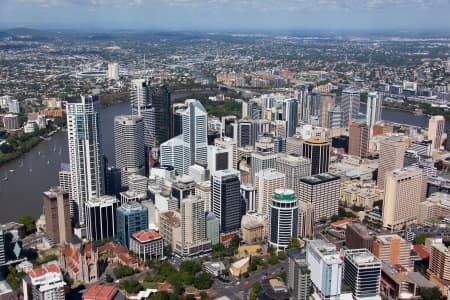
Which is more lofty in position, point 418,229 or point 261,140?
point 261,140

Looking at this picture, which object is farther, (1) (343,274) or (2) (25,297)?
(1) (343,274)

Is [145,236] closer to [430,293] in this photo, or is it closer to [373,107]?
[430,293]

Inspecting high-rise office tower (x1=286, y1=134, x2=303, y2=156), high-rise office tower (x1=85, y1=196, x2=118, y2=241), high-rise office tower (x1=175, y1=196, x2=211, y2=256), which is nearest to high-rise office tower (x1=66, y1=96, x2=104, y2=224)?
high-rise office tower (x1=85, y1=196, x2=118, y2=241)

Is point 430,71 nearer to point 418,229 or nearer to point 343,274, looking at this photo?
point 418,229

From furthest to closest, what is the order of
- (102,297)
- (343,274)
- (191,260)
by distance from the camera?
(191,260) < (343,274) < (102,297)

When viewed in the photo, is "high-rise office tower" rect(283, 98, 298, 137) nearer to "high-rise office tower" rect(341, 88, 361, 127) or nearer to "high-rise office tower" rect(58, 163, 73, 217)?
"high-rise office tower" rect(341, 88, 361, 127)

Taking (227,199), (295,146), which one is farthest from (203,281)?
(295,146)

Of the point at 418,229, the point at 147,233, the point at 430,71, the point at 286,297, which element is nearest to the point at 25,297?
the point at 147,233
